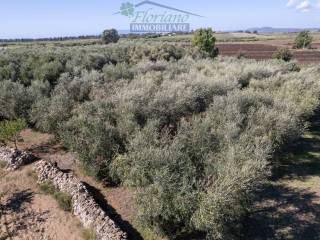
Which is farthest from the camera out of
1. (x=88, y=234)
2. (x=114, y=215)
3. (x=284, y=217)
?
(x=114, y=215)

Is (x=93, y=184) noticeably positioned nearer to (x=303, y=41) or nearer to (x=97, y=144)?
(x=97, y=144)

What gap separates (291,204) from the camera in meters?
15.0

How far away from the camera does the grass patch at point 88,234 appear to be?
12735 millimetres

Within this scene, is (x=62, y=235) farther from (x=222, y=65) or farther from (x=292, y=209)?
(x=222, y=65)

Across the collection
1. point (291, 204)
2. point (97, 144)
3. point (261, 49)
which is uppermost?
point (97, 144)

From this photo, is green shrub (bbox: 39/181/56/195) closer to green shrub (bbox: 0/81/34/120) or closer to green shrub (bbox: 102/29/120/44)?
green shrub (bbox: 0/81/34/120)

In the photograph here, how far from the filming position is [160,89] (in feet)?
79.2

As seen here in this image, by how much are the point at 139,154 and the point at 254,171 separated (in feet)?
14.8

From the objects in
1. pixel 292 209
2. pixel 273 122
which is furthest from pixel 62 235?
pixel 273 122

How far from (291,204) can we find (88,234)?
28.3 feet

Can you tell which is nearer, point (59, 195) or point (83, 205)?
point (83, 205)

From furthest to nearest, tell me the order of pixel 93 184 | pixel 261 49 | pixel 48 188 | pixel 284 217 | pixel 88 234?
pixel 261 49 < pixel 93 184 < pixel 48 188 < pixel 284 217 < pixel 88 234

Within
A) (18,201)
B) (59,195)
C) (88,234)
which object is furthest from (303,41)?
(88,234)

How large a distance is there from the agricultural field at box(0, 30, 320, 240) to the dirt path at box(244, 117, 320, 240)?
48 mm
